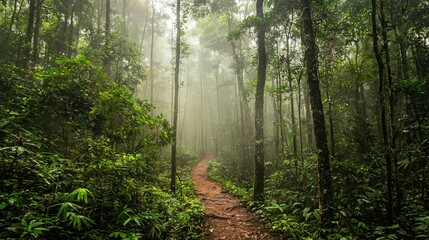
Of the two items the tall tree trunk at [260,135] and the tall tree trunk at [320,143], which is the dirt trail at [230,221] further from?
the tall tree trunk at [320,143]

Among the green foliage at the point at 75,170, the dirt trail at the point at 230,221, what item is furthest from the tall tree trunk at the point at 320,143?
the green foliage at the point at 75,170


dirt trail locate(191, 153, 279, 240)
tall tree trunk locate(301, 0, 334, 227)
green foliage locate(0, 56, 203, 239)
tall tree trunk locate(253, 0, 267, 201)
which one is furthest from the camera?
tall tree trunk locate(253, 0, 267, 201)

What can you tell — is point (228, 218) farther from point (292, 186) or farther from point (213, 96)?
point (213, 96)

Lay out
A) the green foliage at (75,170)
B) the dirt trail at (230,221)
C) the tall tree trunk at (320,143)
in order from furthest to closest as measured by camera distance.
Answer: the dirt trail at (230,221), the tall tree trunk at (320,143), the green foliage at (75,170)

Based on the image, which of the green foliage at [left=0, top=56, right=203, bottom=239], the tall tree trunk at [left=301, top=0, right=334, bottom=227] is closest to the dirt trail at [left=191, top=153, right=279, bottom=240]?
the green foliage at [left=0, top=56, right=203, bottom=239]

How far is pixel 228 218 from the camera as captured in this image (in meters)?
7.41

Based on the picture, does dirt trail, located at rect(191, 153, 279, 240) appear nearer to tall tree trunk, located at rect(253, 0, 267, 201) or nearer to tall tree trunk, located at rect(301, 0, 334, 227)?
tall tree trunk, located at rect(253, 0, 267, 201)

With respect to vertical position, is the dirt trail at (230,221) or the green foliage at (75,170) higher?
the green foliage at (75,170)

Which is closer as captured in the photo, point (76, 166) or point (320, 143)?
point (76, 166)

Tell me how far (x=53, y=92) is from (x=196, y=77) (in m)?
42.0

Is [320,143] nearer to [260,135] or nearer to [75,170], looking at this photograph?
[260,135]

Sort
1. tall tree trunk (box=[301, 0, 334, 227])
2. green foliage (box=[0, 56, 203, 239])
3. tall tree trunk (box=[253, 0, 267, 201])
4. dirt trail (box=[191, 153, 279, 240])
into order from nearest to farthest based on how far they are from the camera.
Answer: green foliage (box=[0, 56, 203, 239]), tall tree trunk (box=[301, 0, 334, 227]), dirt trail (box=[191, 153, 279, 240]), tall tree trunk (box=[253, 0, 267, 201])

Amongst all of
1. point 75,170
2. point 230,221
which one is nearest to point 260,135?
point 230,221

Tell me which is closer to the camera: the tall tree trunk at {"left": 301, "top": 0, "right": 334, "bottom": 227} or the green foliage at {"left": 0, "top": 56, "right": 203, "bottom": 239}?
the green foliage at {"left": 0, "top": 56, "right": 203, "bottom": 239}
